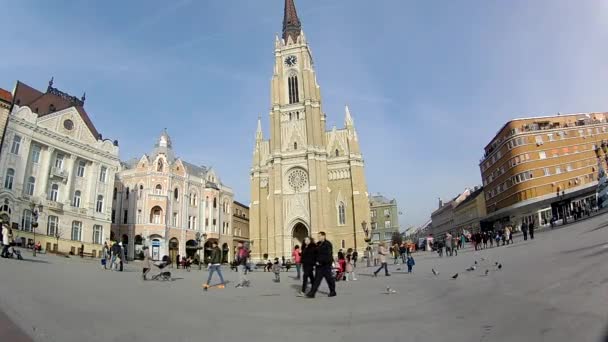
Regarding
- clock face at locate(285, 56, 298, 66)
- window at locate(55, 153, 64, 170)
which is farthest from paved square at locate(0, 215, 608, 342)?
clock face at locate(285, 56, 298, 66)

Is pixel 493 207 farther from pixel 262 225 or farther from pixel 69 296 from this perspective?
pixel 69 296

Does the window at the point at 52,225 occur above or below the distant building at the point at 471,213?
below

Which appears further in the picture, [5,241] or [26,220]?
[26,220]

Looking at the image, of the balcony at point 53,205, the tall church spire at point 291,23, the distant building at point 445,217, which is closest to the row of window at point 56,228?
the balcony at point 53,205

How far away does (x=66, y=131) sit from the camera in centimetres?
3572

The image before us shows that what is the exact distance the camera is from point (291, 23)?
68750 mm

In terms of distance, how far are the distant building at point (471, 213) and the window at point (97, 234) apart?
58.6m

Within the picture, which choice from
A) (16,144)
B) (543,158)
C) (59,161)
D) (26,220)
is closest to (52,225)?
(26,220)

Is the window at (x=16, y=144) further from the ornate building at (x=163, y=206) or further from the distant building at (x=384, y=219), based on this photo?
the distant building at (x=384, y=219)

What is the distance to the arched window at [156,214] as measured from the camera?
46469mm

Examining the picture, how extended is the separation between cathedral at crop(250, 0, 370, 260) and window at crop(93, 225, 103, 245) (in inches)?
816

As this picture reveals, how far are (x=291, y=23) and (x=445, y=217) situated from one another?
220 ft

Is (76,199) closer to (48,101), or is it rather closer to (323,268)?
(48,101)

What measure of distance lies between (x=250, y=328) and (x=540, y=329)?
391 centimetres
